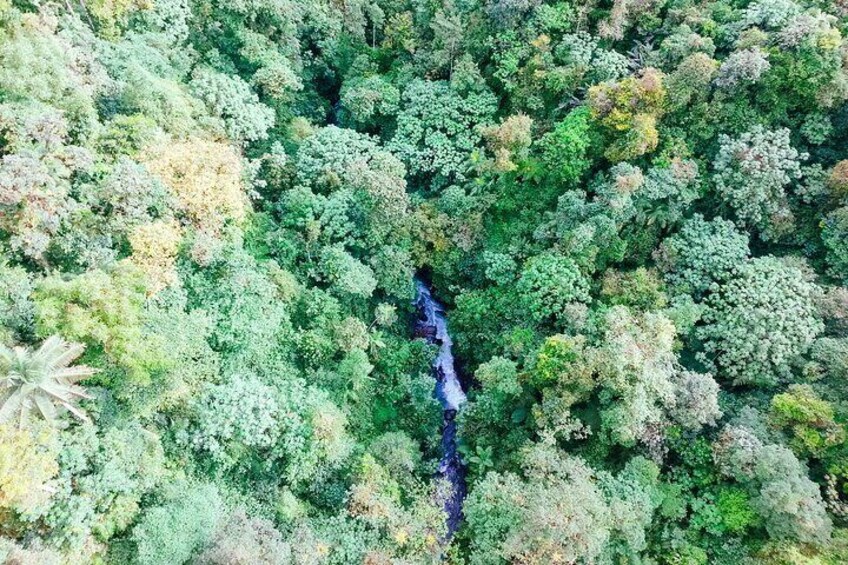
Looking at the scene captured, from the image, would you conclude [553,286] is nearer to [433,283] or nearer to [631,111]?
[433,283]

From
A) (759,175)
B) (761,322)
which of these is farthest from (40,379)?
(759,175)

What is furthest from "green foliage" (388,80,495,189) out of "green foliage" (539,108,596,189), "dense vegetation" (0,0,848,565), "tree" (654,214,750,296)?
"tree" (654,214,750,296)

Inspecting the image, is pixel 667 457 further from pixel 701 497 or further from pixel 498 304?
pixel 498 304

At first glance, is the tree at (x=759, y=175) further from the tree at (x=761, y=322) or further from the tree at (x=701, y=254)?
the tree at (x=761, y=322)

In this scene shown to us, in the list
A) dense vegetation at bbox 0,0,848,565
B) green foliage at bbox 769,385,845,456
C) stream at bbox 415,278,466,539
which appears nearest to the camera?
dense vegetation at bbox 0,0,848,565

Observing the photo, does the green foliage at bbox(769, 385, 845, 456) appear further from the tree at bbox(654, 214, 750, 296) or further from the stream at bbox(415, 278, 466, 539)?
the stream at bbox(415, 278, 466, 539)

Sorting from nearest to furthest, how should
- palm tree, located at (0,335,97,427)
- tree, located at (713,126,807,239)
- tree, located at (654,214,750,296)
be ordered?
palm tree, located at (0,335,97,427), tree, located at (654,214,750,296), tree, located at (713,126,807,239)

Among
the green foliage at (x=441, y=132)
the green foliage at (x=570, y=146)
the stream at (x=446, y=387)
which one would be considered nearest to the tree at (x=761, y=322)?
the green foliage at (x=570, y=146)
